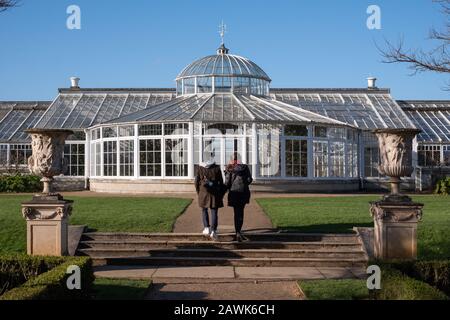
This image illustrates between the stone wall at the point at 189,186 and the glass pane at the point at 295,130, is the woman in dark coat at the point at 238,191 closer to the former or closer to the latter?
the stone wall at the point at 189,186

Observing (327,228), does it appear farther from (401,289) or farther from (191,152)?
(191,152)

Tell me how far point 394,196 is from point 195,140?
14748 mm

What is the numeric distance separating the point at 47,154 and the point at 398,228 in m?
6.77

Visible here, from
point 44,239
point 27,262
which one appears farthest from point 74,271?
point 44,239

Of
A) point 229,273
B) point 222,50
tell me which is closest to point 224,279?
point 229,273

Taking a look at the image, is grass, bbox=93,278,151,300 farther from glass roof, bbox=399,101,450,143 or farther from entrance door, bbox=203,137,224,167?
glass roof, bbox=399,101,450,143

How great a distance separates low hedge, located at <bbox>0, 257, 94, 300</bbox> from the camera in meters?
6.51

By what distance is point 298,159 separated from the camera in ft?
83.7

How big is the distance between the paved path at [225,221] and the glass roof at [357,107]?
53.0ft

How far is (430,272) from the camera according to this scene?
8.50 metres

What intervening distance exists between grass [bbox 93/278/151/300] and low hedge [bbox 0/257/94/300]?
1.10 ft

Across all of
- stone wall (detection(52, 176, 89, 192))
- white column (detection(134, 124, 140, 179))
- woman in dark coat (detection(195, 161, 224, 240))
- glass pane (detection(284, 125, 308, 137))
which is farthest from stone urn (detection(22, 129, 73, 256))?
stone wall (detection(52, 176, 89, 192))

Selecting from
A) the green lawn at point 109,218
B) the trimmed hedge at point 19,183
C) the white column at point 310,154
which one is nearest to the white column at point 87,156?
the trimmed hedge at point 19,183

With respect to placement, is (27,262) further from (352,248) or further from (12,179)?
(12,179)
